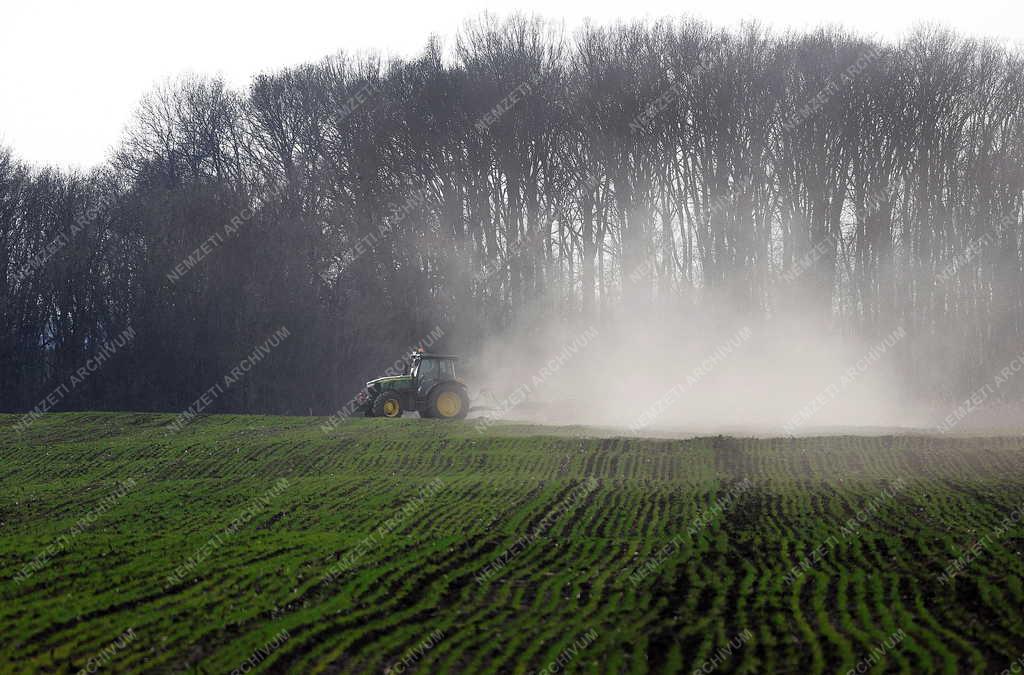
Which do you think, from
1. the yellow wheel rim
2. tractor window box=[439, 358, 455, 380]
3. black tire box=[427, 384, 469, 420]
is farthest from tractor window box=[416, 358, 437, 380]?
the yellow wheel rim

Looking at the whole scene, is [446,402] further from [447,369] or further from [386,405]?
[386,405]

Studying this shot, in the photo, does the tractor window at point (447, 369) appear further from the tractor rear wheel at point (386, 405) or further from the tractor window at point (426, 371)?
the tractor rear wheel at point (386, 405)

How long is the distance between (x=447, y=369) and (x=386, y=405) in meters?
2.21

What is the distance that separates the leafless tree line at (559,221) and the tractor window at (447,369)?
1562 centimetres

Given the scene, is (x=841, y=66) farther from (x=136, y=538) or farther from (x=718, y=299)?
(x=136, y=538)

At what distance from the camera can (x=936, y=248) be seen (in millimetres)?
50469

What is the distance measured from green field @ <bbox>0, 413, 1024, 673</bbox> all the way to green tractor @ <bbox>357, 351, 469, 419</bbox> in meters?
7.93

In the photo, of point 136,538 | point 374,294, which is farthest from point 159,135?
point 136,538

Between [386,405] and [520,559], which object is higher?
[386,405]

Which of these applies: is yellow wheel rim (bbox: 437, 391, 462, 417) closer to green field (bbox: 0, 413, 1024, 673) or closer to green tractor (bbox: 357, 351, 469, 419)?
green tractor (bbox: 357, 351, 469, 419)

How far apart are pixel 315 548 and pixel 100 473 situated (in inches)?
407

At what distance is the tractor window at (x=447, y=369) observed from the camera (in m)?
33.0

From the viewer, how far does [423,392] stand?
32.6 meters

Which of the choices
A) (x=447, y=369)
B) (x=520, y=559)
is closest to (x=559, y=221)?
(x=447, y=369)
